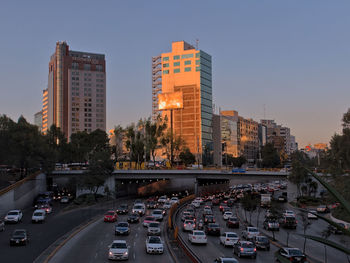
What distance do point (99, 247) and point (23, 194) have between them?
41.0 m

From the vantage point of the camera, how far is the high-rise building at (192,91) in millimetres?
157875

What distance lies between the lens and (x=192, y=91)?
160 metres

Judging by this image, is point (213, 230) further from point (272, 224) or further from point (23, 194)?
point (23, 194)

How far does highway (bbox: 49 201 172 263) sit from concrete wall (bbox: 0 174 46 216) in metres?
21.7

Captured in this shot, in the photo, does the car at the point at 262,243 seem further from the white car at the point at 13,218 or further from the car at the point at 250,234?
the white car at the point at 13,218

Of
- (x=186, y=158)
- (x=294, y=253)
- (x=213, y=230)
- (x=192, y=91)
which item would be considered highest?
(x=192, y=91)

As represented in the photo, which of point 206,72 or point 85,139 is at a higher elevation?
point 206,72

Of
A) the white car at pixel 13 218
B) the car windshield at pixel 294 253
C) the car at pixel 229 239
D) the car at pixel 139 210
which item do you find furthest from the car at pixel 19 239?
the car at pixel 139 210

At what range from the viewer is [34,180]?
→ 75562 millimetres

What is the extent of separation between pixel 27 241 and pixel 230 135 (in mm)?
159835

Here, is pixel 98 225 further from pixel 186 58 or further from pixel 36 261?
pixel 186 58

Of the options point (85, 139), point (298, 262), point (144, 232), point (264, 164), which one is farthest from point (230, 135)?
point (298, 262)

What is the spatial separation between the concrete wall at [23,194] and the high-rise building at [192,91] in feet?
273

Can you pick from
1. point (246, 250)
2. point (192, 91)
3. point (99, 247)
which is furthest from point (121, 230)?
point (192, 91)
